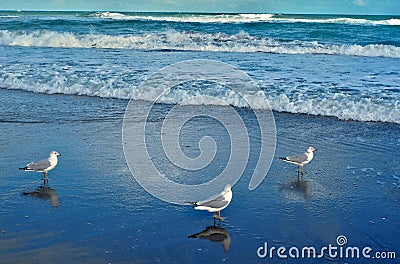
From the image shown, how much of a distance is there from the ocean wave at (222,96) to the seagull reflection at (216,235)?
5.37 m

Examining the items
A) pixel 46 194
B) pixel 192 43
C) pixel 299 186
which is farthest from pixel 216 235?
pixel 192 43

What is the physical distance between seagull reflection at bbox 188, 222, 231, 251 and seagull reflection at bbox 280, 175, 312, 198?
1.40 meters

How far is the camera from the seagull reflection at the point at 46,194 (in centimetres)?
569

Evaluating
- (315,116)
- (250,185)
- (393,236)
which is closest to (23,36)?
(315,116)

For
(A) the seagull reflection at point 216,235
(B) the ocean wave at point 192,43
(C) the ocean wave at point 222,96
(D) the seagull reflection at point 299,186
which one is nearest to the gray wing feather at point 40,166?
(A) the seagull reflection at point 216,235

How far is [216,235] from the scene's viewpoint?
193 inches

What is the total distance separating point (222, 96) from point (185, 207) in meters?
5.90

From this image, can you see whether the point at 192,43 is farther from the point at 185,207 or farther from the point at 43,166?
the point at 185,207

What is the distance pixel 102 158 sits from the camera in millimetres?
7125

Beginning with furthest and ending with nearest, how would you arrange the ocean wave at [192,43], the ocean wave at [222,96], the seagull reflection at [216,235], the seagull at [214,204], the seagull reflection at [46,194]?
the ocean wave at [192,43] < the ocean wave at [222,96] < the seagull reflection at [46,194] < the seagull at [214,204] < the seagull reflection at [216,235]

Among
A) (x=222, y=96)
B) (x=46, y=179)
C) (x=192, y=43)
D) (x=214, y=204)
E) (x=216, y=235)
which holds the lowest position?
(x=216, y=235)

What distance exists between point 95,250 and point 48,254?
0.42 meters

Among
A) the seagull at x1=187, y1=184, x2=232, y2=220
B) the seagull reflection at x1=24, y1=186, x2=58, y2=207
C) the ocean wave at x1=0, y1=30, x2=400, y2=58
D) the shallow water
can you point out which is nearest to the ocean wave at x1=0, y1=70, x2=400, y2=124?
the shallow water

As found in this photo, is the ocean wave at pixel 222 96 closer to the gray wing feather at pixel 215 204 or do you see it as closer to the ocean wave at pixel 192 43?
the gray wing feather at pixel 215 204
